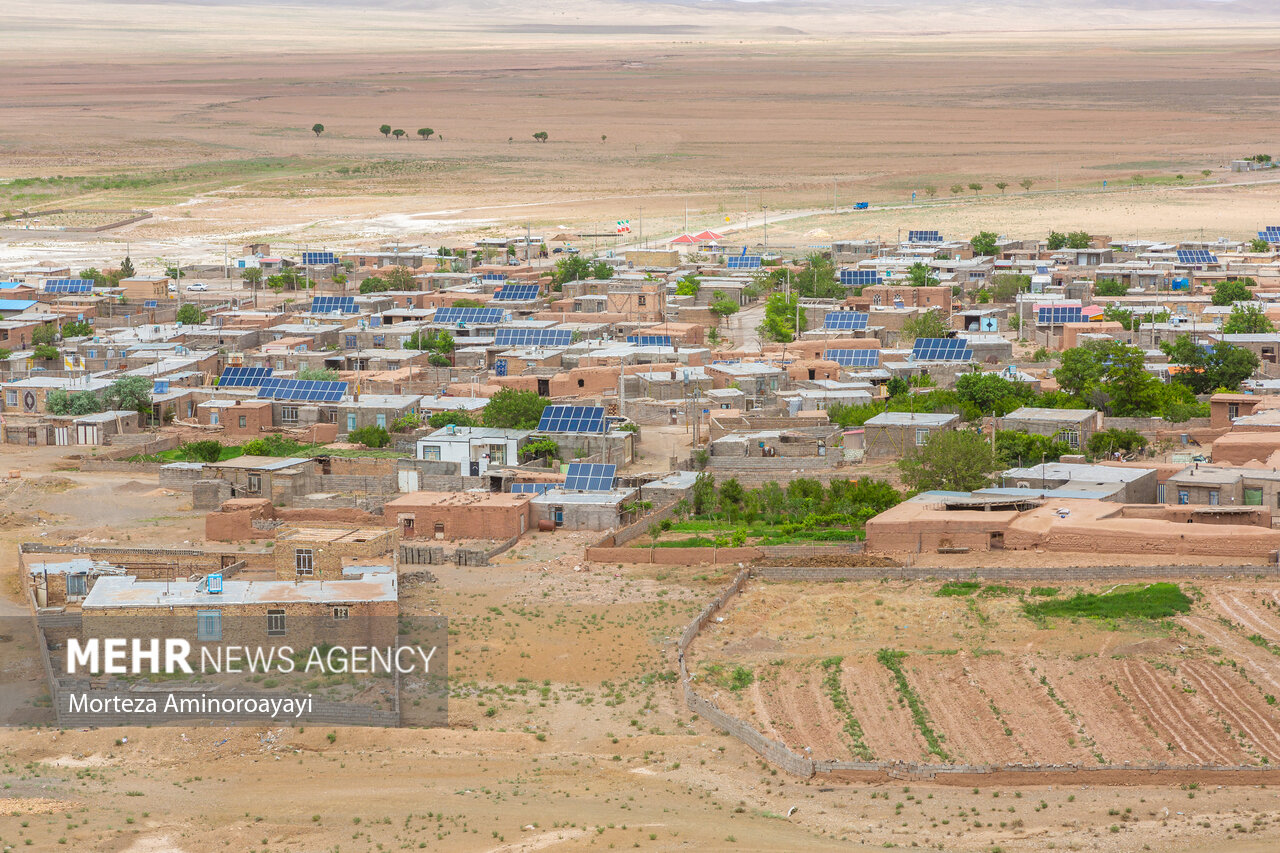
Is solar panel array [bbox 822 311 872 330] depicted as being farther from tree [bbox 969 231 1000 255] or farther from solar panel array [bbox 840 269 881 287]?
tree [bbox 969 231 1000 255]

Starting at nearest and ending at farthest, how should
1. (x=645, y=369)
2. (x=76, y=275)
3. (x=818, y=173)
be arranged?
(x=645, y=369) < (x=76, y=275) < (x=818, y=173)

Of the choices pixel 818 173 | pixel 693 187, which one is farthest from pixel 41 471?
pixel 818 173

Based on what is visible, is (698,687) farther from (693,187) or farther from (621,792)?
(693,187)

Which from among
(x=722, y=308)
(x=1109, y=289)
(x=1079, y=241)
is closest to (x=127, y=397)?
(x=722, y=308)

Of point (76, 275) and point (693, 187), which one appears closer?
point (76, 275)

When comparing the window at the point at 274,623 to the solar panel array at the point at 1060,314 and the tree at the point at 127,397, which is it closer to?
the tree at the point at 127,397

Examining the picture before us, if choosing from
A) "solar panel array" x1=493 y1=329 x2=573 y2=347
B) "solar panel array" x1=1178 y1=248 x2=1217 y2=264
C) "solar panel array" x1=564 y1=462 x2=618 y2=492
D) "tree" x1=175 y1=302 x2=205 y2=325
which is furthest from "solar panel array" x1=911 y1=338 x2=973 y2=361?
"tree" x1=175 y1=302 x2=205 y2=325

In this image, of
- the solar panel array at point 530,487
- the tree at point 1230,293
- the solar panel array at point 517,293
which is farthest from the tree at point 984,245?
the solar panel array at point 530,487
